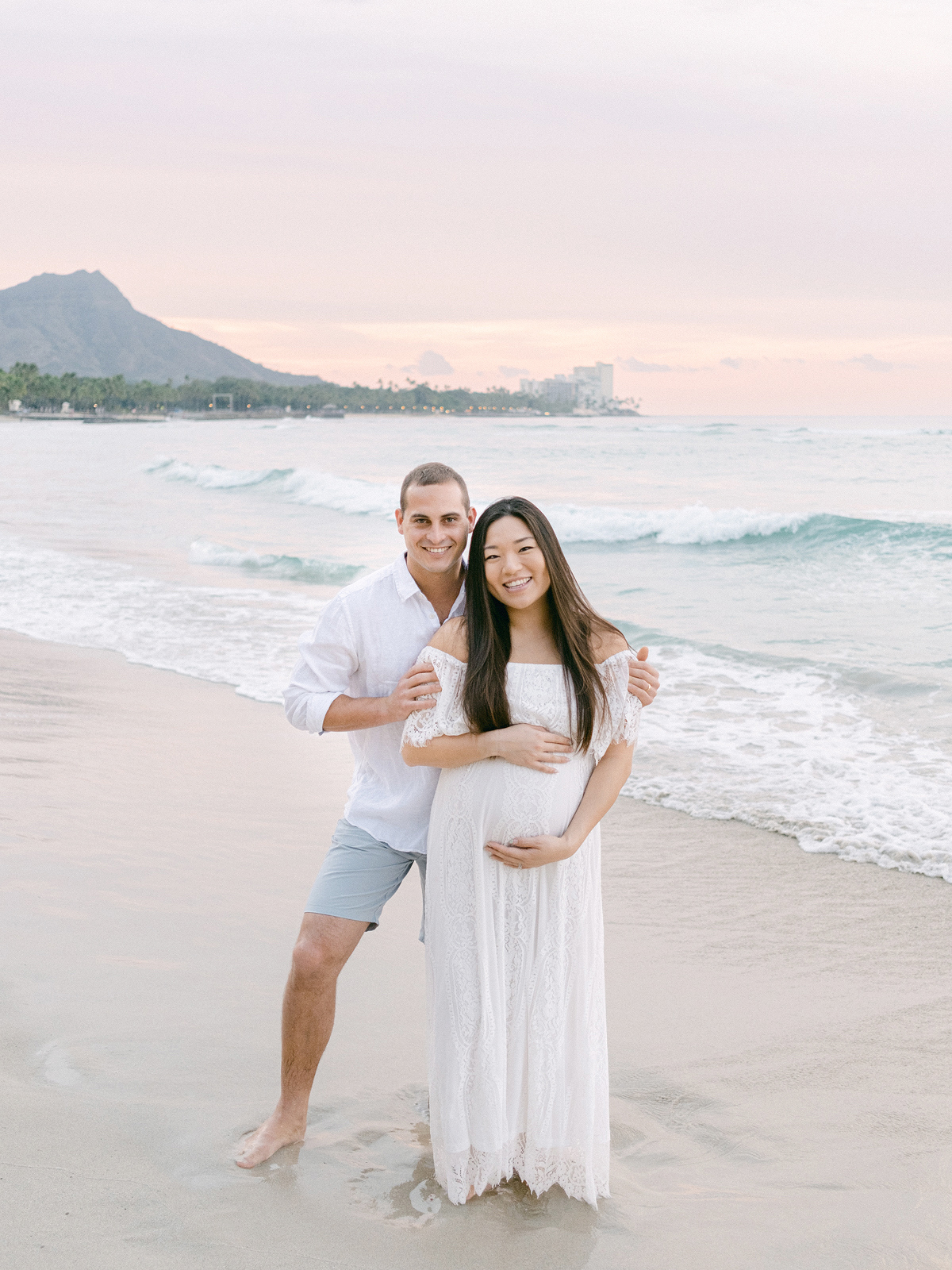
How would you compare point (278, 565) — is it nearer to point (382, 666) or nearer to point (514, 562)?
point (382, 666)

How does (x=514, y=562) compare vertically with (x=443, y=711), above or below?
above

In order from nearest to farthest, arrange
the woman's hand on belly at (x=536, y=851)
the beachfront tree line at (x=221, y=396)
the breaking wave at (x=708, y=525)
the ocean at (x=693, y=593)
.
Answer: the woman's hand on belly at (x=536, y=851) < the ocean at (x=693, y=593) < the breaking wave at (x=708, y=525) < the beachfront tree line at (x=221, y=396)

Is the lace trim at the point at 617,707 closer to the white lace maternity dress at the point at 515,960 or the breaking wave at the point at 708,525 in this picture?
the white lace maternity dress at the point at 515,960

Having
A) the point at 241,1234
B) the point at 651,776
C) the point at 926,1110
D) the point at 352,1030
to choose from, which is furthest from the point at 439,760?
the point at 651,776

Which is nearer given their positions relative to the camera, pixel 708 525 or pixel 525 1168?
pixel 525 1168

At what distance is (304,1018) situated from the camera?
10.4ft

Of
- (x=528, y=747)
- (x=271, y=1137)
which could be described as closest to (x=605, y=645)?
(x=528, y=747)

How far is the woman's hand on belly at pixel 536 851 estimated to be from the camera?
2.83m

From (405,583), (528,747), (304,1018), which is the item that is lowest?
(304,1018)

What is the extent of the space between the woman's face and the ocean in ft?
12.1

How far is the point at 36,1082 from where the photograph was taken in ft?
11.3

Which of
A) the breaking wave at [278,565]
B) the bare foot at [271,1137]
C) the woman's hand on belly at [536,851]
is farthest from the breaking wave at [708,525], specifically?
the woman's hand on belly at [536,851]

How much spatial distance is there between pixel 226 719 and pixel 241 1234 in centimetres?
560

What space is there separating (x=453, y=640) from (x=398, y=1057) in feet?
5.58
